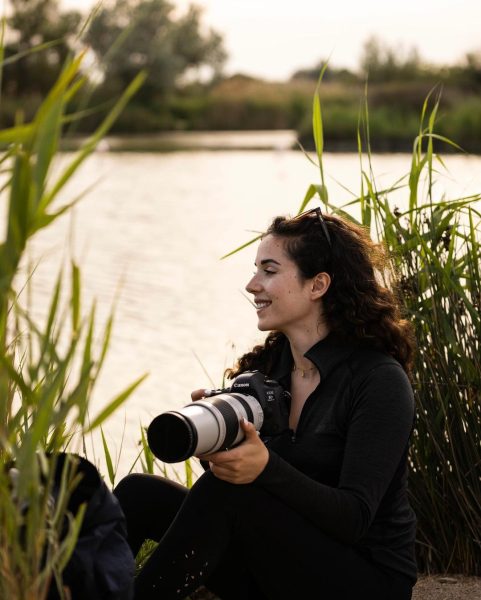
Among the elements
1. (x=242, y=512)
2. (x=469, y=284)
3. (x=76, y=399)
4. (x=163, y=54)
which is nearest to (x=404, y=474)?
(x=242, y=512)

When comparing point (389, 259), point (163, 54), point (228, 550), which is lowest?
point (228, 550)

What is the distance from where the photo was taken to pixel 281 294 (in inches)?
76.0

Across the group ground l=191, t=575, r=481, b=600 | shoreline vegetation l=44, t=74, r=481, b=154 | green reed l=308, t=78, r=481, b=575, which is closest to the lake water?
green reed l=308, t=78, r=481, b=575

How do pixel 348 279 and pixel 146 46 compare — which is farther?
pixel 146 46

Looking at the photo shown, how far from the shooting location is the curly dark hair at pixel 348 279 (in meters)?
1.91

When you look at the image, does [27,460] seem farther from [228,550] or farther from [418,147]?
[418,147]

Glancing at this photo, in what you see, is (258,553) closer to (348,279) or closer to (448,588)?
(348,279)

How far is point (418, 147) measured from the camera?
2.33 meters

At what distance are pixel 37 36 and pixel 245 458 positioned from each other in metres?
41.7

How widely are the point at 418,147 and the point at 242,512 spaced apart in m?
0.98

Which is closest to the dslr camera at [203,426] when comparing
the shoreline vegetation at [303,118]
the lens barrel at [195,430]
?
the lens barrel at [195,430]

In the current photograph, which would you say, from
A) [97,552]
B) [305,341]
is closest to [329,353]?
[305,341]

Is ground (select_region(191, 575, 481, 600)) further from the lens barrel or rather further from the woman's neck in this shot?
the lens barrel

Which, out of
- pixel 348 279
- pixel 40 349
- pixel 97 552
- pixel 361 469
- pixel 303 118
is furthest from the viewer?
pixel 303 118
